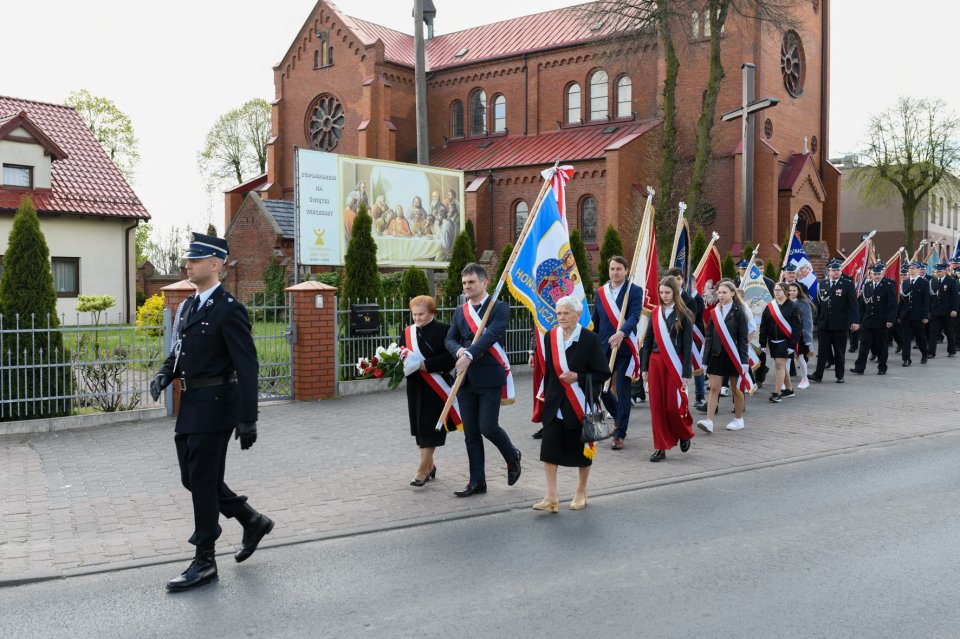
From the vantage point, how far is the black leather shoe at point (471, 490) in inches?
276

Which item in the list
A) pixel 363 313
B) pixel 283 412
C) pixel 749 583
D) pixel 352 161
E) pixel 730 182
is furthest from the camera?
pixel 730 182

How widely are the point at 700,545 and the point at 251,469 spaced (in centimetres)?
439

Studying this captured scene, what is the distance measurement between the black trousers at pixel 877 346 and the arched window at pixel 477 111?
29.6 metres

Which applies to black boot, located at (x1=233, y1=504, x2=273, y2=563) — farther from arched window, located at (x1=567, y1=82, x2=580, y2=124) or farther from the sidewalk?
arched window, located at (x1=567, y1=82, x2=580, y2=124)

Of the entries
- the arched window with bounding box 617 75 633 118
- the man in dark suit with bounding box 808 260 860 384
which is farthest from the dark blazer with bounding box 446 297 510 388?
the arched window with bounding box 617 75 633 118

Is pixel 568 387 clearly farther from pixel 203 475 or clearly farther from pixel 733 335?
pixel 733 335

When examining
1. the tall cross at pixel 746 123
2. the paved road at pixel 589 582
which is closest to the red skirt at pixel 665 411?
the paved road at pixel 589 582

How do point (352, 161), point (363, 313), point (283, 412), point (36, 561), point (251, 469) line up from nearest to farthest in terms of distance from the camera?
point (36, 561) → point (251, 469) → point (283, 412) → point (363, 313) → point (352, 161)

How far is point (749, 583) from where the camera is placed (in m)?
4.86

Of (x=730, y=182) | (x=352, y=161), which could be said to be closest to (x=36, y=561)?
(x=352, y=161)

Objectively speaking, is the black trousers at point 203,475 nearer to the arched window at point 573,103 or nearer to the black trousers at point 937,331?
the black trousers at point 937,331

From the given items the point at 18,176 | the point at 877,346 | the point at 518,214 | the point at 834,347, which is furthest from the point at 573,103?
the point at 834,347

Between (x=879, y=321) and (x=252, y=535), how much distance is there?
14092 mm

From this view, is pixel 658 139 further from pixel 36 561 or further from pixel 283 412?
pixel 36 561
